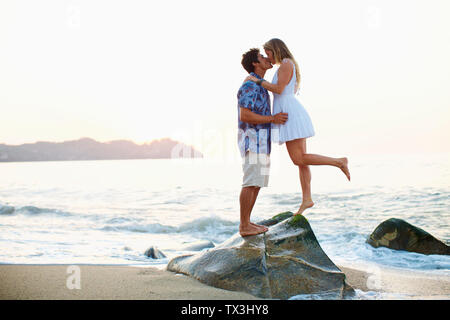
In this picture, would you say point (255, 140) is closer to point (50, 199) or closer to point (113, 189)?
point (50, 199)

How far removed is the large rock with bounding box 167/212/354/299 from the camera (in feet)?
14.9

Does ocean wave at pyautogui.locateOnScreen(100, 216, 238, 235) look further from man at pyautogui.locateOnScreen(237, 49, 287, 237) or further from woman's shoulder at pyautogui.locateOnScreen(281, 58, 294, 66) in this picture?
woman's shoulder at pyautogui.locateOnScreen(281, 58, 294, 66)

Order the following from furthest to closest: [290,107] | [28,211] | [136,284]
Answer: [28,211] < [290,107] < [136,284]

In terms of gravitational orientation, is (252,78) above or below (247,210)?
above

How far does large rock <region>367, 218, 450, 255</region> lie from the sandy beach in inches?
65.4

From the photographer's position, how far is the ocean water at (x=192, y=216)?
8.07 m

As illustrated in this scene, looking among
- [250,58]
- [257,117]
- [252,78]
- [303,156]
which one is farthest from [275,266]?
[250,58]

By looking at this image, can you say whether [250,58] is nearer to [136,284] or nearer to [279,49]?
[279,49]

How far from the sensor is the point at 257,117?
5020 millimetres

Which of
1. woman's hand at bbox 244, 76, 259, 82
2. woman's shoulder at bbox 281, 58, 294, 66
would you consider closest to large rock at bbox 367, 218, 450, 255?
woman's shoulder at bbox 281, 58, 294, 66

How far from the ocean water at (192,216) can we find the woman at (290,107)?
358 millimetres

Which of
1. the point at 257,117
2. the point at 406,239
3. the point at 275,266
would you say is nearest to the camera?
the point at 275,266

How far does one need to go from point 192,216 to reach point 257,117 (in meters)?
10.1
